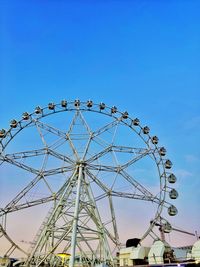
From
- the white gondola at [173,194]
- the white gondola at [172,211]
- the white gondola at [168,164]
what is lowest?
the white gondola at [172,211]

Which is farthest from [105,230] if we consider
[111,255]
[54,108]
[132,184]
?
[54,108]

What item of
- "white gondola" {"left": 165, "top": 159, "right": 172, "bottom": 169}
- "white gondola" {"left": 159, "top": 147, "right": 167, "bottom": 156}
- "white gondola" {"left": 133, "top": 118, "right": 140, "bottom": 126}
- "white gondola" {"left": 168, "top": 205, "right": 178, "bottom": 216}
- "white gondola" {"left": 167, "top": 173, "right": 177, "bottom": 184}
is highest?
"white gondola" {"left": 133, "top": 118, "right": 140, "bottom": 126}

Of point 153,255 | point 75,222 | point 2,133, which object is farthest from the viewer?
point 2,133

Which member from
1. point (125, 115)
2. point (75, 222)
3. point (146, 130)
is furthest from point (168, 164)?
point (75, 222)

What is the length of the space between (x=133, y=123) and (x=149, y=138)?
2850mm

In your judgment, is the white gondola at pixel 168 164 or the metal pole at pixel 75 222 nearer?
the metal pole at pixel 75 222

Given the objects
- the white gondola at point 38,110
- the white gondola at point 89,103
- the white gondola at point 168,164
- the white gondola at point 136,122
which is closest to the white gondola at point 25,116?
the white gondola at point 38,110

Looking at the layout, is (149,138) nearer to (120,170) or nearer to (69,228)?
(120,170)

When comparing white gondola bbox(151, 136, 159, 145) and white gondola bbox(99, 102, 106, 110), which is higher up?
white gondola bbox(99, 102, 106, 110)

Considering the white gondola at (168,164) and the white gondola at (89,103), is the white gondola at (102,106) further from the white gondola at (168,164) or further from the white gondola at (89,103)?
the white gondola at (168,164)

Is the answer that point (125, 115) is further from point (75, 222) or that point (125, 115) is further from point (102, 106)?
point (75, 222)

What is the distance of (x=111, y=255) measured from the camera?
36312mm

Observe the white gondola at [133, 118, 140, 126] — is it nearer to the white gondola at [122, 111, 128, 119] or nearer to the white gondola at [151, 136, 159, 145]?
the white gondola at [122, 111, 128, 119]

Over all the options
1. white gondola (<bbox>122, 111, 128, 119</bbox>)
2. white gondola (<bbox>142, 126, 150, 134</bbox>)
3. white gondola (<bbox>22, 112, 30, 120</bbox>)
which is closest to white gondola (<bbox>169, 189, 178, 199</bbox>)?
white gondola (<bbox>142, 126, 150, 134</bbox>)
